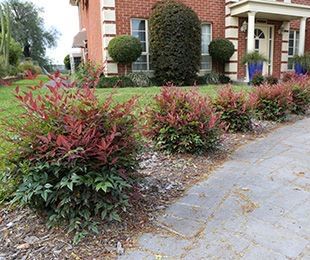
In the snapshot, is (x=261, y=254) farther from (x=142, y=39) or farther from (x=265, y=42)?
(x=265, y=42)

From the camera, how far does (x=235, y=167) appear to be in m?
3.62

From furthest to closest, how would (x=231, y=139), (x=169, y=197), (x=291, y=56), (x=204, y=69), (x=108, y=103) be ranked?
(x=291, y=56) → (x=204, y=69) → (x=231, y=139) → (x=169, y=197) → (x=108, y=103)

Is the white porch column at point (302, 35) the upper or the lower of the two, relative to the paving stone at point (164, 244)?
upper

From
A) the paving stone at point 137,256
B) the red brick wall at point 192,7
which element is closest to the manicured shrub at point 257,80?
the red brick wall at point 192,7

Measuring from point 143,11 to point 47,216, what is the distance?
33.4 ft

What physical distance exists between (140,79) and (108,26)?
2111mm

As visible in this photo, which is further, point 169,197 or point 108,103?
point 169,197

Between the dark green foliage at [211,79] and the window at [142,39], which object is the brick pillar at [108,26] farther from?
the dark green foliage at [211,79]

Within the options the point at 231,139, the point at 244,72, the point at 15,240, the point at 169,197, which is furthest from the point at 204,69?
the point at 15,240

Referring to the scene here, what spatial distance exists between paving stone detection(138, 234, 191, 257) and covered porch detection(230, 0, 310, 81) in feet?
37.9

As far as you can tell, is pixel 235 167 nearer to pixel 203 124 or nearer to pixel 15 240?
pixel 203 124

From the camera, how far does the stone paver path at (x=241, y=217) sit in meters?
2.12

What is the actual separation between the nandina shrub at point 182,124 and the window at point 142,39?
7812 mm

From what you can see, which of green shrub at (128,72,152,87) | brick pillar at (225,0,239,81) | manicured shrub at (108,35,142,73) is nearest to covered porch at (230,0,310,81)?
brick pillar at (225,0,239,81)
